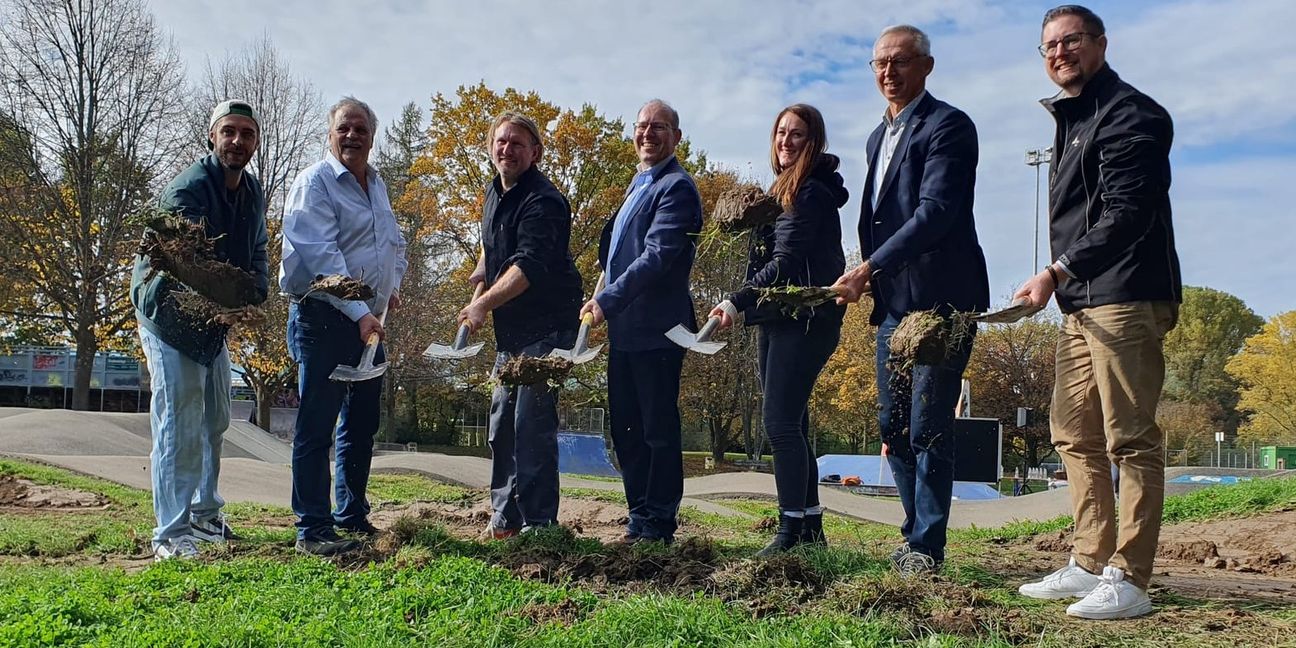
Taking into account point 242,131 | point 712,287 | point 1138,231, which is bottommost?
point 1138,231

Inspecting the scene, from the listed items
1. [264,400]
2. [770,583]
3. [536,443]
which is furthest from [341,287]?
[264,400]

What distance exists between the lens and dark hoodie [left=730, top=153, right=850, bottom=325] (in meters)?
4.73

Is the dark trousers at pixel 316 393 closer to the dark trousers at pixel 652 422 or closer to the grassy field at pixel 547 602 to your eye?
the grassy field at pixel 547 602

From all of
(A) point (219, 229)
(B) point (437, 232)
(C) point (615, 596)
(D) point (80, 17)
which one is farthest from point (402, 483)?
(D) point (80, 17)

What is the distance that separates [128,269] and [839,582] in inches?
948

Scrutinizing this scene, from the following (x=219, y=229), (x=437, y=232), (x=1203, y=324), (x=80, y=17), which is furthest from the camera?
(x=1203, y=324)

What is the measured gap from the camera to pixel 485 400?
34.3 metres

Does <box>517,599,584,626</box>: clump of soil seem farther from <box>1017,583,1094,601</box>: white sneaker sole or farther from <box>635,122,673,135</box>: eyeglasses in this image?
<box>635,122,673,135</box>: eyeglasses

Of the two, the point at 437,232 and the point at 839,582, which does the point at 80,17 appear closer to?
the point at 437,232

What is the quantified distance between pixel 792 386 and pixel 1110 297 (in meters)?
1.51

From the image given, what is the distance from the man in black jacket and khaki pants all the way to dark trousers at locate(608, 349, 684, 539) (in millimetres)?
1984

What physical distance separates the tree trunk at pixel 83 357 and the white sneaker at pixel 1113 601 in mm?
25023

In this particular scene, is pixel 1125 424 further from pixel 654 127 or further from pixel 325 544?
pixel 325 544

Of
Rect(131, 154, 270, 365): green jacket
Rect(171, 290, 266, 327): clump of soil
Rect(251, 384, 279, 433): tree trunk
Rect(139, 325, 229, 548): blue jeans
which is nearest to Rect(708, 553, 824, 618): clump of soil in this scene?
Rect(171, 290, 266, 327): clump of soil
